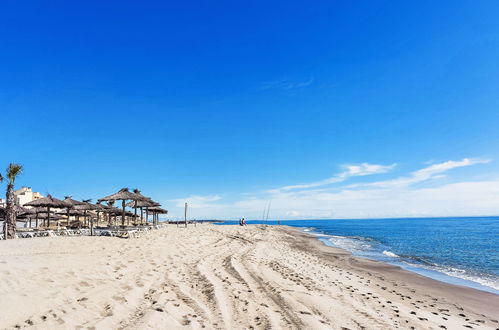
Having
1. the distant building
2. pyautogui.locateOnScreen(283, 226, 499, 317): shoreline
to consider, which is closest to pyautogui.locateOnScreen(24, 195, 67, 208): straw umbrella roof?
pyautogui.locateOnScreen(283, 226, 499, 317): shoreline

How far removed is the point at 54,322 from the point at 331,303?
5779 mm

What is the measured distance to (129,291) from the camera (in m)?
6.52

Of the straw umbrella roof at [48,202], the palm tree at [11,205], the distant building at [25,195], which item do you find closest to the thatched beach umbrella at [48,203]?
the straw umbrella roof at [48,202]

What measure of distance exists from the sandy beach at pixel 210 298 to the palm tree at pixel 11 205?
409 inches

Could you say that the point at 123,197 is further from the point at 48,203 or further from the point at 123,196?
the point at 48,203

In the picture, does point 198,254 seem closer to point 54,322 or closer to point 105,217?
point 54,322

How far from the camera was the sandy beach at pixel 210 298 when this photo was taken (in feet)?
16.4

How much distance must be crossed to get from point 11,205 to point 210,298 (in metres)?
19.1

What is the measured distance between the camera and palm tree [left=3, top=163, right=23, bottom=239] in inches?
677

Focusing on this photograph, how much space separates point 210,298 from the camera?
631 cm

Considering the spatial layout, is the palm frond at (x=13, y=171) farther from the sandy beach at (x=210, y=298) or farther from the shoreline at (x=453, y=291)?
the shoreline at (x=453, y=291)

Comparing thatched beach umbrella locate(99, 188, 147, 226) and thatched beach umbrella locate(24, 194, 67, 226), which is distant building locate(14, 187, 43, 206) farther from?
thatched beach umbrella locate(99, 188, 147, 226)

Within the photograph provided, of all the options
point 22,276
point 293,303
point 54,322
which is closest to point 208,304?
point 293,303

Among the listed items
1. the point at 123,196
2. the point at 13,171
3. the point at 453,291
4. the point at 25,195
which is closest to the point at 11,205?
the point at 13,171
